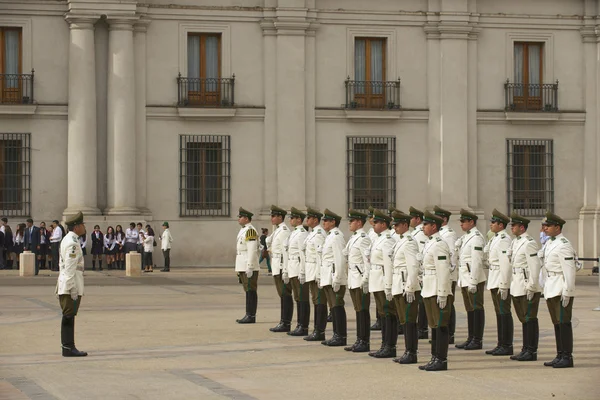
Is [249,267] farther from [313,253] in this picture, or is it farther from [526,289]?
[526,289]

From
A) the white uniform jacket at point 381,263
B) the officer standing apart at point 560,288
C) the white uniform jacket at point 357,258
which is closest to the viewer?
the officer standing apart at point 560,288

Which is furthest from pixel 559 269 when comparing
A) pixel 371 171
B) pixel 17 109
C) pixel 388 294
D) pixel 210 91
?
pixel 17 109

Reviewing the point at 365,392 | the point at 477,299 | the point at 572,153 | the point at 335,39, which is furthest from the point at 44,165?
the point at 365,392

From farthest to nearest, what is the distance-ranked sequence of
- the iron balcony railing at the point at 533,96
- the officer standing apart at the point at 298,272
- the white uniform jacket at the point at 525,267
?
the iron balcony railing at the point at 533,96 → the officer standing apart at the point at 298,272 → the white uniform jacket at the point at 525,267

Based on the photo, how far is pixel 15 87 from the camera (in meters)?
37.5

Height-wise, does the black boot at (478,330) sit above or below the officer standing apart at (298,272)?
below

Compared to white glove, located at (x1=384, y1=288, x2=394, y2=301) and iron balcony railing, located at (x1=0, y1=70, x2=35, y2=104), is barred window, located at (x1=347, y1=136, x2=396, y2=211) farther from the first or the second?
white glove, located at (x1=384, y1=288, x2=394, y2=301)

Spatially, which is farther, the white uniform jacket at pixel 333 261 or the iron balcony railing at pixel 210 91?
the iron balcony railing at pixel 210 91

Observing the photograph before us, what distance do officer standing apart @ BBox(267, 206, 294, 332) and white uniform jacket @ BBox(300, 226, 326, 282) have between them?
1094mm

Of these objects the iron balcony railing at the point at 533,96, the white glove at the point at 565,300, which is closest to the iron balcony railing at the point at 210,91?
Answer: the iron balcony railing at the point at 533,96

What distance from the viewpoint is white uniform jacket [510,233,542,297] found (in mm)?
16438

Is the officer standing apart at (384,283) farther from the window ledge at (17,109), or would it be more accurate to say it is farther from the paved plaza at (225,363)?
the window ledge at (17,109)

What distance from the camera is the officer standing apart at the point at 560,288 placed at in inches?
609

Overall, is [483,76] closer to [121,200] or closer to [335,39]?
[335,39]
